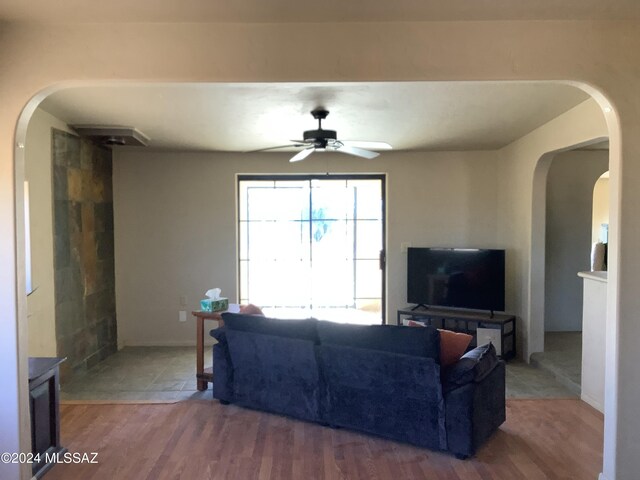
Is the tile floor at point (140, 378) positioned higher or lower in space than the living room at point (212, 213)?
lower

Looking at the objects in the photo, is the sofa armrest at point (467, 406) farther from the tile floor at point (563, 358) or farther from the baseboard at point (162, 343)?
the baseboard at point (162, 343)

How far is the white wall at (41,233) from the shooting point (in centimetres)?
390

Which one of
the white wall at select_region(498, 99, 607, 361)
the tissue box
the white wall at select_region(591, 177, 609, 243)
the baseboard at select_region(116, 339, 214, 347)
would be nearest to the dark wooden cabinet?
the tissue box

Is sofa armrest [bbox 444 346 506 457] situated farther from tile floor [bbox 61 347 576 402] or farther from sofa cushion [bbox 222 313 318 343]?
tile floor [bbox 61 347 576 402]

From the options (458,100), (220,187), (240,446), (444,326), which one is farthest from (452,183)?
(240,446)

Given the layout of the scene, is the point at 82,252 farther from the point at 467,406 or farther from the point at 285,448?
the point at 467,406

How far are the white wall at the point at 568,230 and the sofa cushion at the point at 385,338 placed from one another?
389 cm

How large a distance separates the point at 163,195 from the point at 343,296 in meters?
2.80

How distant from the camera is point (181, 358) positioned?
5.44 m

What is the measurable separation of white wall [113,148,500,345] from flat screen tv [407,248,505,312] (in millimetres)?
335

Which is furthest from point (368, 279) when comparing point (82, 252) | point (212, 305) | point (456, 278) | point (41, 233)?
point (41, 233)

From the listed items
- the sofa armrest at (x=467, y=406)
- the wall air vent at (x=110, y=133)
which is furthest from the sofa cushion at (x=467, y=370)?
the wall air vent at (x=110, y=133)

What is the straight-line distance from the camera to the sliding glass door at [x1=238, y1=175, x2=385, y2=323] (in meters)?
6.27

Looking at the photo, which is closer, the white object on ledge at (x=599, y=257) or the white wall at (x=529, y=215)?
the white wall at (x=529, y=215)
